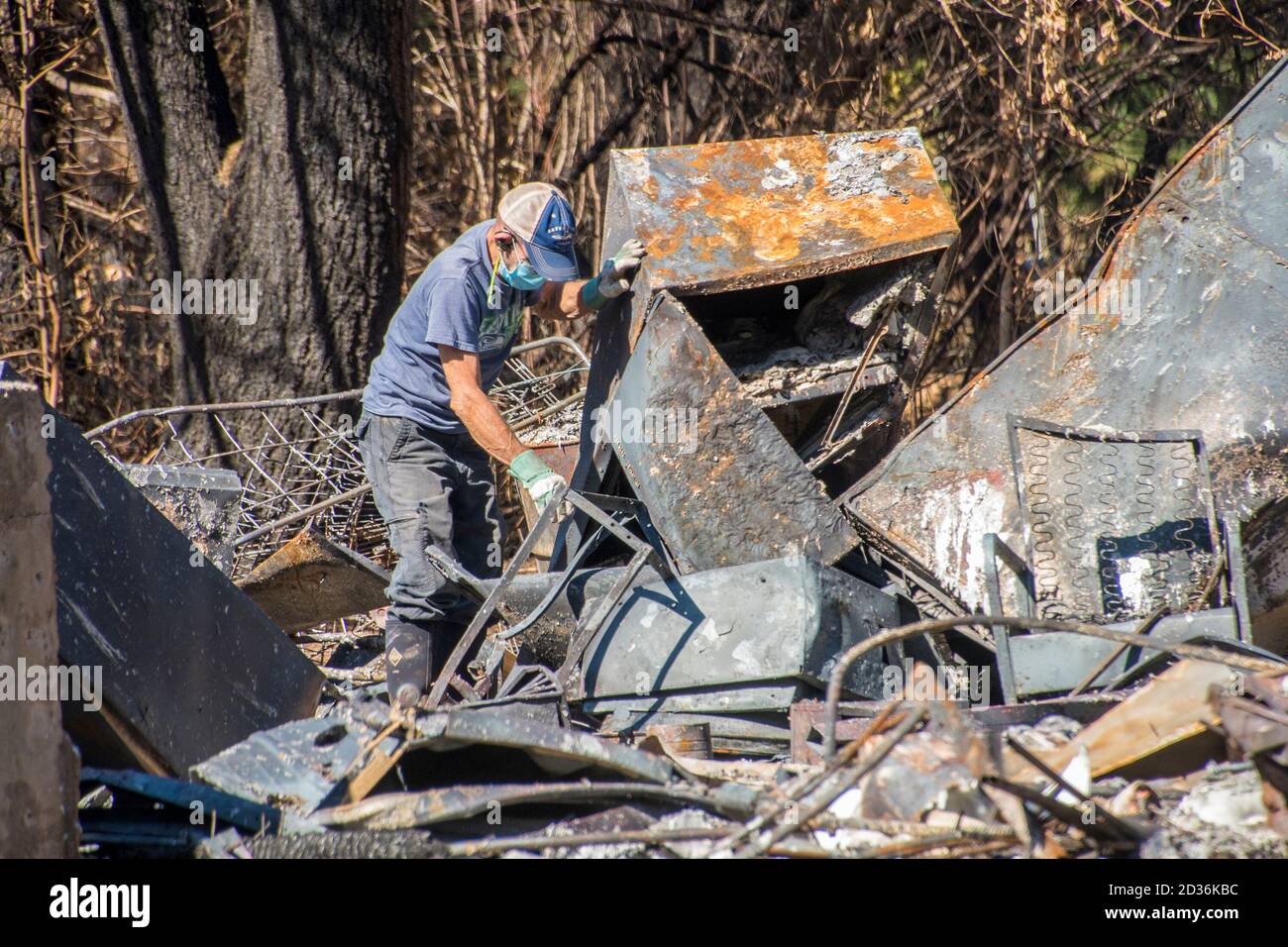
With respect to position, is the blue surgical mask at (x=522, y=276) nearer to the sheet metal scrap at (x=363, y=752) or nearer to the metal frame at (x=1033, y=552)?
the metal frame at (x=1033, y=552)

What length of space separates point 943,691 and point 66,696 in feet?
7.84

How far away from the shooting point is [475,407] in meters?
3.88

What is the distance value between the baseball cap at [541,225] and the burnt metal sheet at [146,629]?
1.45 m

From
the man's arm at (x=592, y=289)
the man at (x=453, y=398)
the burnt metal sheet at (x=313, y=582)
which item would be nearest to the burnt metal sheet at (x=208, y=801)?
the man at (x=453, y=398)

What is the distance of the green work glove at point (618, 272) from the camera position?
153 inches

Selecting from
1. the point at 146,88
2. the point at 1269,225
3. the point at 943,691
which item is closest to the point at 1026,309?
the point at 1269,225

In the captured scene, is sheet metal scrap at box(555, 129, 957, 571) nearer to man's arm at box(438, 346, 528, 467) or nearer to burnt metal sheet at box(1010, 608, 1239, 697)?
man's arm at box(438, 346, 528, 467)

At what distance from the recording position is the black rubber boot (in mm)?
4031

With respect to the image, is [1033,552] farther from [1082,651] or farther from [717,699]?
[717,699]

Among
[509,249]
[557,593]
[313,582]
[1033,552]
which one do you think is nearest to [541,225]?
[509,249]

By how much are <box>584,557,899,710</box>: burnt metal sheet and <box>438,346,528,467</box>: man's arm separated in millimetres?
635

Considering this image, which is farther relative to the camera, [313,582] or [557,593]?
[313,582]

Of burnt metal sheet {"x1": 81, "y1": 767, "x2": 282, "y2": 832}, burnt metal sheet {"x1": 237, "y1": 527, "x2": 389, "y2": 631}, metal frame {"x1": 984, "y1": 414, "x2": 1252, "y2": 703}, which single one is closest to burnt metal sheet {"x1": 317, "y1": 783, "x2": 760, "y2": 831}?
burnt metal sheet {"x1": 81, "y1": 767, "x2": 282, "y2": 832}

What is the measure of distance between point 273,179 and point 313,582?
2.08m
